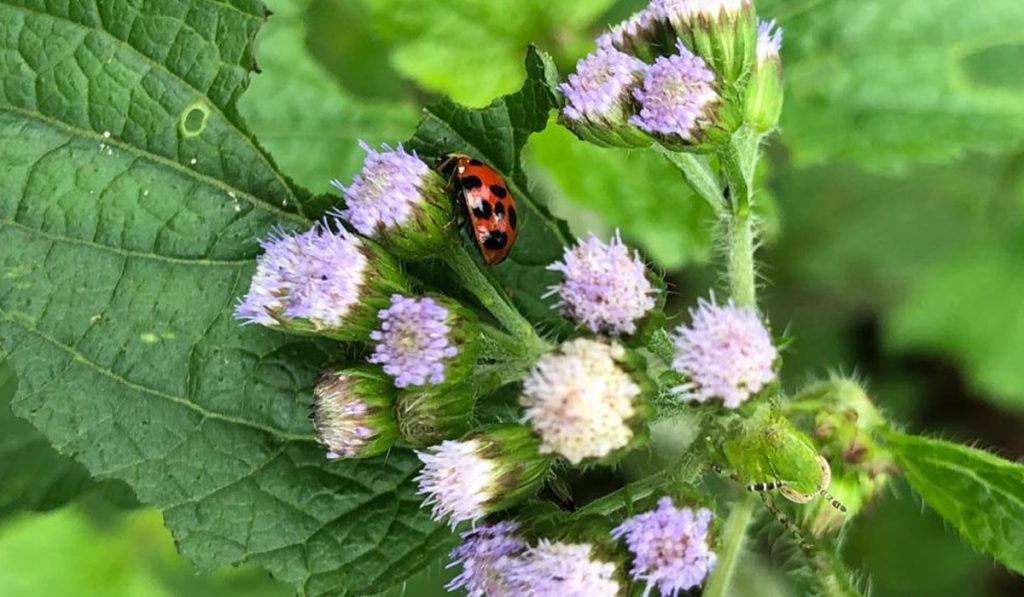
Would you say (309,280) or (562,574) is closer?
(562,574)

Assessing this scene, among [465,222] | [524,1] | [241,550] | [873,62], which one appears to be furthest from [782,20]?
[241,550]

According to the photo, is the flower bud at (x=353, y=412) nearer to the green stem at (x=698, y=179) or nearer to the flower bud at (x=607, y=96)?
the flower bud at (x=607, y=96)

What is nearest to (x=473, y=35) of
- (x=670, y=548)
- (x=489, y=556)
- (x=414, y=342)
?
(x=414, y=342)

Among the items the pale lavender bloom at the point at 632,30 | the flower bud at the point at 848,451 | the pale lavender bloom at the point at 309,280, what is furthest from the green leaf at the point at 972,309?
the pale lavender bloom at the point at 309,280

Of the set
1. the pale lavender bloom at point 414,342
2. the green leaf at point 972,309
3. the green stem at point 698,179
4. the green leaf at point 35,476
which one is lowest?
the green leaf at point 35,476

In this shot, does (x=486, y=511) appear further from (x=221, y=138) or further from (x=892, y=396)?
(x=892, y=396)

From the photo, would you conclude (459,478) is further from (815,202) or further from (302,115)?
(815,202)
